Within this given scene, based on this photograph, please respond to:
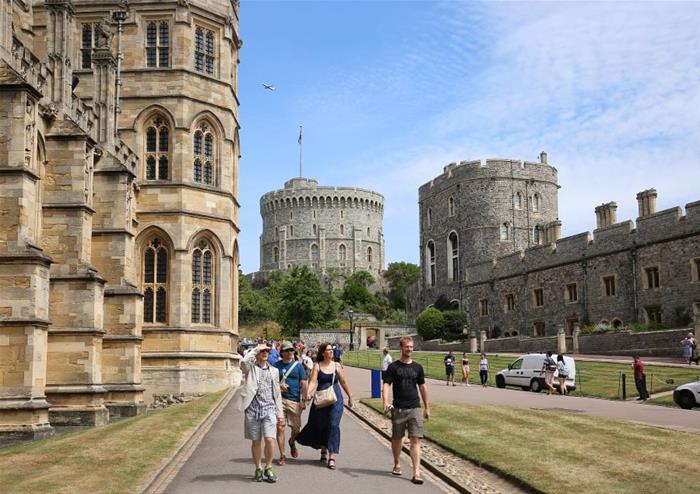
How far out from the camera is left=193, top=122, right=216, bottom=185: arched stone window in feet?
101

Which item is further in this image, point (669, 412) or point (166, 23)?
point (166, 23)

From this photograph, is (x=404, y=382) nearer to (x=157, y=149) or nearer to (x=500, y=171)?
(x=157, y=149)

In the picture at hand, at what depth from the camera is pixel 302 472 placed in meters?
11.4

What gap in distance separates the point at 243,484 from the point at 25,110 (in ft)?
35.0

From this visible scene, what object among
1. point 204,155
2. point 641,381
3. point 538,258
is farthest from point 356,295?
point 641,381

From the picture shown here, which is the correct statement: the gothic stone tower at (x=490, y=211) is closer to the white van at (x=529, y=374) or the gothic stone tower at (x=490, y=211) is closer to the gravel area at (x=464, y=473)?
the white van at (x=529, y=374)

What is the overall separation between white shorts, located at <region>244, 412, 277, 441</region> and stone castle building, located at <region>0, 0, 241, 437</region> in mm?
7667

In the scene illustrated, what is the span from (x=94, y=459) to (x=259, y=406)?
10.2ft

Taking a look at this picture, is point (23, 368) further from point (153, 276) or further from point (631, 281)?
point (631, 281)

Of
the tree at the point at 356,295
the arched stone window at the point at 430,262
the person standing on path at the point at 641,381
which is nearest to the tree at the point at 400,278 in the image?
the tree at the point at 356,295

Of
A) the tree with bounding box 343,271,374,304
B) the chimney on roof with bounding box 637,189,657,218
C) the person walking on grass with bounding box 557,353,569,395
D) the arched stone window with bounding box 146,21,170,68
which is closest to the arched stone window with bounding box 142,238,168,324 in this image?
the arched stone window with bounding box 146,21,170,68

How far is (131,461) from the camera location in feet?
39.5

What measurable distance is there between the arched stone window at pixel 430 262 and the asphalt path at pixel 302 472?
6262cm

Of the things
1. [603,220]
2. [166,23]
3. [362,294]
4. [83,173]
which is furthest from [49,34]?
[362,294]
